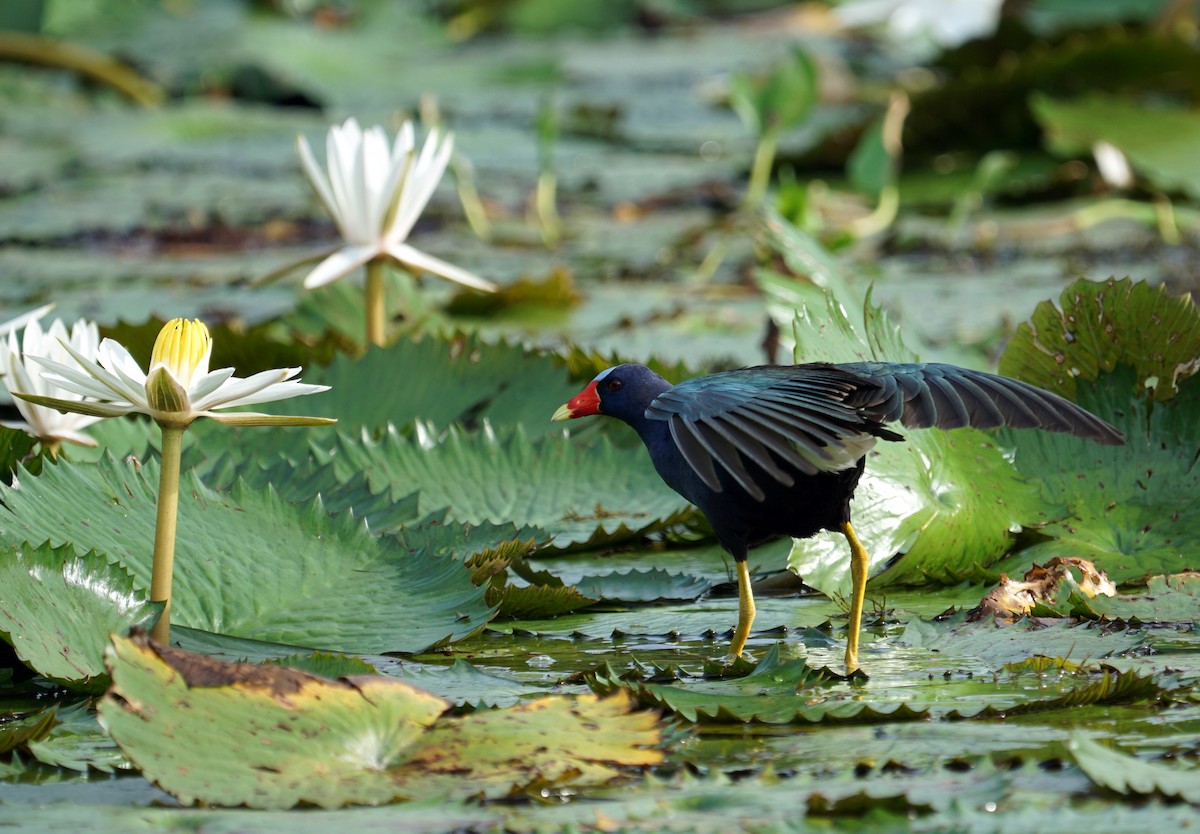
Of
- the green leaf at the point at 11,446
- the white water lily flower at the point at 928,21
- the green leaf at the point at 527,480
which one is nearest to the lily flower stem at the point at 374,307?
the green leaf at the point at 527,480

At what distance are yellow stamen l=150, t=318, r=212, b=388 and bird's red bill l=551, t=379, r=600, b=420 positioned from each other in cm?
67

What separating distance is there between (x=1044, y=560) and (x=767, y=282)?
77cm

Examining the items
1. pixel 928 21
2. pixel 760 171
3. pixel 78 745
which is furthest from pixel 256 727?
pixel 928 21

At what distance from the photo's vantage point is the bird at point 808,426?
1651mm

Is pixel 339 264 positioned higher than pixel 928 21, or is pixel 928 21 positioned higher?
pixel 928 21

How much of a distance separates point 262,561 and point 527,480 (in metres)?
0.63

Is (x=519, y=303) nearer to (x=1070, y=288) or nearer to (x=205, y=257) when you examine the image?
(x=205, y=257)

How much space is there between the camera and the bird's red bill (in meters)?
2.18

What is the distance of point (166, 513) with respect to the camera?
64.3 inches

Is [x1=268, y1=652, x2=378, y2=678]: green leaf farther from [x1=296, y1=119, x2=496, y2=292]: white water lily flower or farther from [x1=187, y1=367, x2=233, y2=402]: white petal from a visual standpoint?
[x1=296, y1=119, x2=496, y2=292]: white water lily flower

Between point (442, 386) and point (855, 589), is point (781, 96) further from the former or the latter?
point (855, 589)

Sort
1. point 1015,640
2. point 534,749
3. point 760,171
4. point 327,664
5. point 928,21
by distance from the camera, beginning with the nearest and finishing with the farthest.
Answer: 1. point 534,749
2. point 327,664
3. point 1015,640
4. point 760,171
5. point 928,21

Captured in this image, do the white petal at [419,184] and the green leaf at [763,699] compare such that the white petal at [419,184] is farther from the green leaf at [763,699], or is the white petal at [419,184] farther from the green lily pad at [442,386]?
the green leaf at [763,699]

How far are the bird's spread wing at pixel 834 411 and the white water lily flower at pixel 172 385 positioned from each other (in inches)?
16.7
